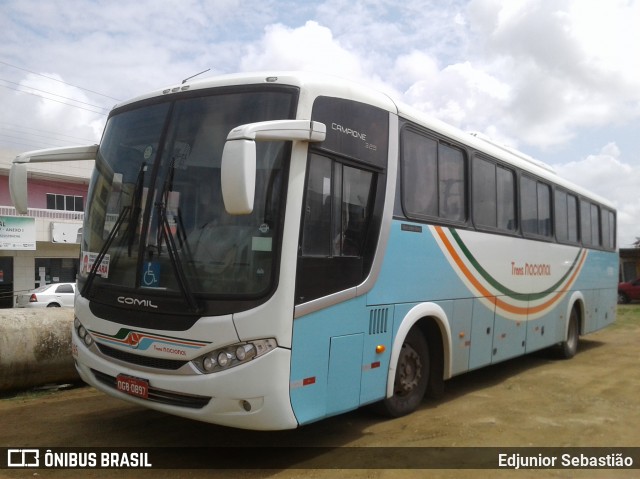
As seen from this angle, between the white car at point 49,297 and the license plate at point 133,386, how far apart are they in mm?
20076

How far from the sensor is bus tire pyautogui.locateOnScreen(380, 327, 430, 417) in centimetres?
659

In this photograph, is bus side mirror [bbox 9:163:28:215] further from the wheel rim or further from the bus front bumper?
the wheel rim

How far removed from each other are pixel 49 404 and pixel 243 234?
405 centimetres

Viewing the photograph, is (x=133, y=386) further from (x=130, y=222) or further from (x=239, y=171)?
(x=239, y=171)

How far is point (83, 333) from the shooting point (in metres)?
5.79

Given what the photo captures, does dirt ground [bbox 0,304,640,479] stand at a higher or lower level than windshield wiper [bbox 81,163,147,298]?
lower

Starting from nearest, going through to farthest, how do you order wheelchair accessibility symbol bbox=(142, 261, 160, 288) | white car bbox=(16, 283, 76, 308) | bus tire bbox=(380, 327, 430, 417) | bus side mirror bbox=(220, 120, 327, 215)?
bus side mirror bbox=(220, 120, 327, 215) → wheelchair accessibility symbol bbox=(142, 261, 160, 288) → bus tire bbox=(380, 327, 430, 417) → white car bbox=(16, 283, 76, 308)

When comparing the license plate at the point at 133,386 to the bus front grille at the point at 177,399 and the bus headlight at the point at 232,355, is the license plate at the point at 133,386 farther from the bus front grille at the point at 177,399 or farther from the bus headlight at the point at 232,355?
the bus headlight at the point at 232,355

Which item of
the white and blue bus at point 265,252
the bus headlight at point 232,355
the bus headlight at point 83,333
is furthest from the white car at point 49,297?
the bus headlight at point 232,355

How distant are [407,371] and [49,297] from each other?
20.7 metres

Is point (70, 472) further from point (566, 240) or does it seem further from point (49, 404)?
point (566, 240)

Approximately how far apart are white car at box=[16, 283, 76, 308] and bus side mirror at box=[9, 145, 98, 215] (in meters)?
18.7

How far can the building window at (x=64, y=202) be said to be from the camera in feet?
106

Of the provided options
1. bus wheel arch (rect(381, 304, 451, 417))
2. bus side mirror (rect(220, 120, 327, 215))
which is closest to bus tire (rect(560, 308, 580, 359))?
bus wheel arch (rect(381, 304, 451, 417))
